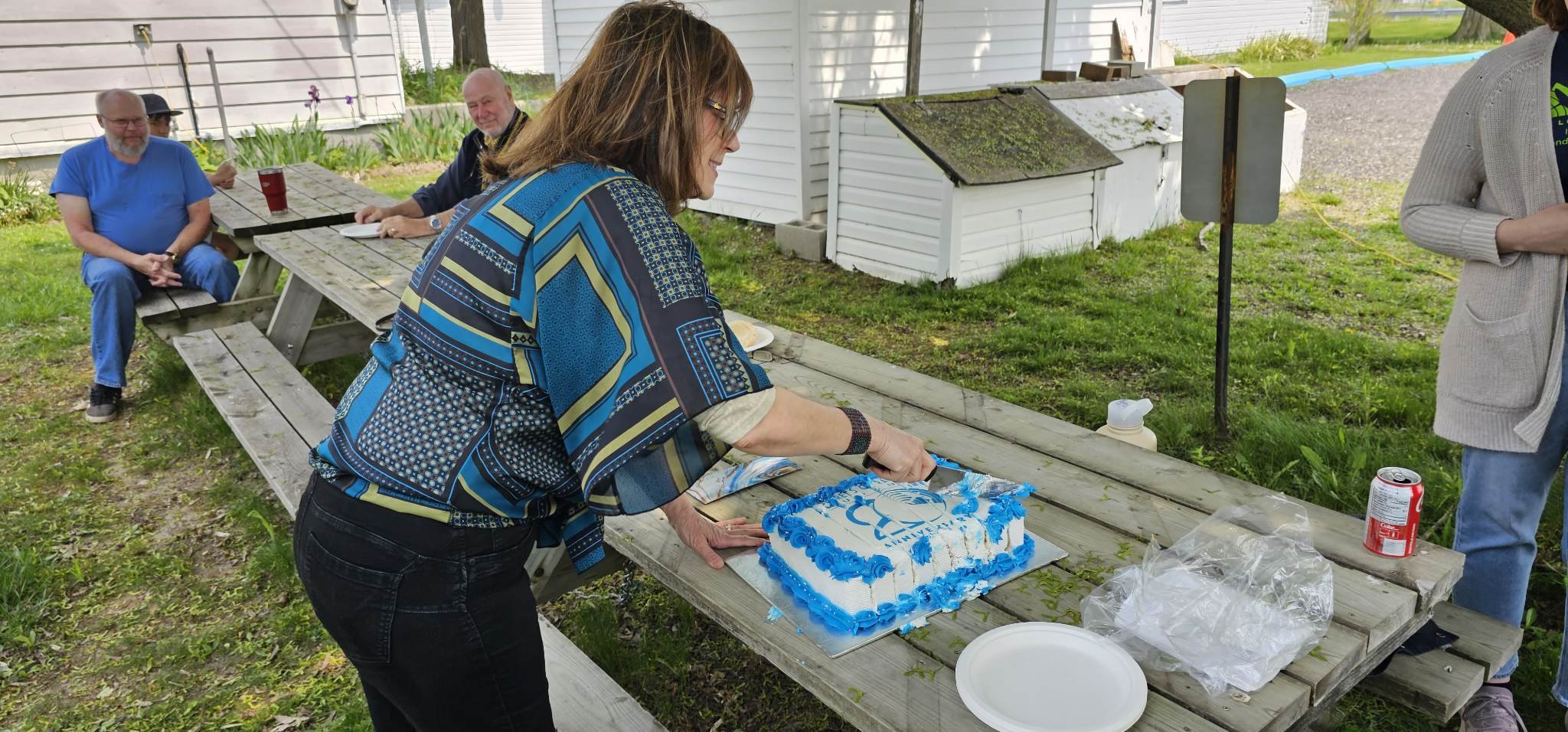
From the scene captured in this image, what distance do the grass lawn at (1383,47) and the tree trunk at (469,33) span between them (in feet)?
40.3

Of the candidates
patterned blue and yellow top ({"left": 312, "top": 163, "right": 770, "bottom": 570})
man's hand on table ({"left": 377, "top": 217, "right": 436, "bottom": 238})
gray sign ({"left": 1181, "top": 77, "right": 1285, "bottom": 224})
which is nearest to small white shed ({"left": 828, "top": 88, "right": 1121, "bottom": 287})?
gray sign ({"left": 1181, "top": 77, "right": 1285, "bottom": 224})

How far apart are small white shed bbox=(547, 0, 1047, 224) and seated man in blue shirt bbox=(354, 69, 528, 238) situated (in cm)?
317

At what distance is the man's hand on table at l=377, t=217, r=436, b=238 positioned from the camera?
4820 millimetres

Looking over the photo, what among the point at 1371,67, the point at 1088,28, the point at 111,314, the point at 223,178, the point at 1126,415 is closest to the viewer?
the point at 1126,415

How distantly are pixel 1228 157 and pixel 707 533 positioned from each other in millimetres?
2949

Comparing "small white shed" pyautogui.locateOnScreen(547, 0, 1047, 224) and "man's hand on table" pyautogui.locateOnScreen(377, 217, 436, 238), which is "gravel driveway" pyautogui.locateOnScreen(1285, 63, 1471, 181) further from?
"man's hand on table" pyautogui.locateOnScreen(377, 217, 436, 238)

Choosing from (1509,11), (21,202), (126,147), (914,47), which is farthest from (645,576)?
(21,202)

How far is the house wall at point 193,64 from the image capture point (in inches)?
366

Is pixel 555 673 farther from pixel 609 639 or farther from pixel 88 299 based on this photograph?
pixel 88 299

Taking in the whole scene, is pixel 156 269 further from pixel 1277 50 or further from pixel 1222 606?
pixel 1277 50

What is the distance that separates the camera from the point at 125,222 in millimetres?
5047

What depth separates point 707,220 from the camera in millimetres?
9117

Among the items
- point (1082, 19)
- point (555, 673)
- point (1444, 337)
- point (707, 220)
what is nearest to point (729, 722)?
point (555, 673)

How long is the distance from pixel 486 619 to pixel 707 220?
7787 mm
